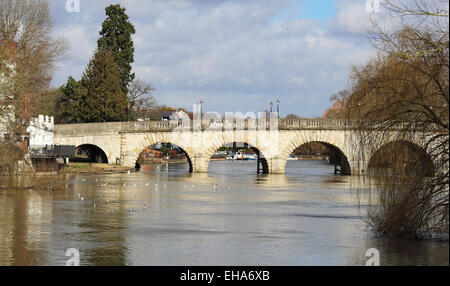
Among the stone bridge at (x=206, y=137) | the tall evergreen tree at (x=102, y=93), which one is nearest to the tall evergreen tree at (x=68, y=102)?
the tall evergreen tree at (x=102, y=93)

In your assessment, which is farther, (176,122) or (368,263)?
(176,122)

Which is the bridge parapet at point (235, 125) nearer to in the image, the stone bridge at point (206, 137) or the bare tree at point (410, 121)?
the stone bridge at point (206, 137)

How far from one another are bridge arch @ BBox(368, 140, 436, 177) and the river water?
193cm

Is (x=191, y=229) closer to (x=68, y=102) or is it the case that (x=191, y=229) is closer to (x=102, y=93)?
(x=102, y=93)

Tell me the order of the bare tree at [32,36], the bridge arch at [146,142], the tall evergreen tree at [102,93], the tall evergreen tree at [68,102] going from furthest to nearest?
the tall evergreen tree at [68,102]
the tall evergreen tree at [102,93]
the bridge arch at [146,142]
the bare tree at [32,36]

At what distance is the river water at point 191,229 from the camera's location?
58.1 feet

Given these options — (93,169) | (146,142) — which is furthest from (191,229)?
(146,142)

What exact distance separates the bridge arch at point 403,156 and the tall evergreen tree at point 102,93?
50.7 meters

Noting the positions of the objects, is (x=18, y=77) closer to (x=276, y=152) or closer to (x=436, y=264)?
(x=436, y=264)

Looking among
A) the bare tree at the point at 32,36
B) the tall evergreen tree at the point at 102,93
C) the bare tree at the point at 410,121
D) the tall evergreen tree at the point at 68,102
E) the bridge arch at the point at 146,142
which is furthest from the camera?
the tall evergreen tree at the point at 68,102

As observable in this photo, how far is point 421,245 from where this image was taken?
18.1 m
